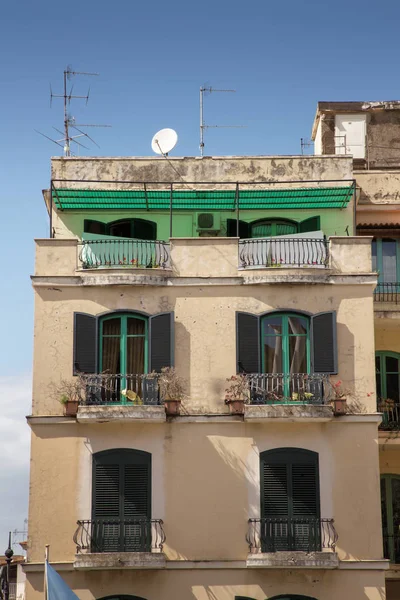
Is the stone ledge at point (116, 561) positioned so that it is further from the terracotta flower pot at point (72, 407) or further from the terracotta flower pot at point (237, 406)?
the terracotta flower pot at point (237, 406)

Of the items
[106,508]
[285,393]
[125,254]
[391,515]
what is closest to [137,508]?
[106,508]

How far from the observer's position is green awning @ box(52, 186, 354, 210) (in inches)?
1369

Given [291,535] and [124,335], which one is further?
[124,335]

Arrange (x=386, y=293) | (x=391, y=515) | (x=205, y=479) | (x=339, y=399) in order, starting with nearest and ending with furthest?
1. (x=205, y=479)
2. (x=339, y=399)
3. (x=391, y=515)
4. (x=386, y=293)

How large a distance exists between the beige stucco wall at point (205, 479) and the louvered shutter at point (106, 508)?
26 centimetres

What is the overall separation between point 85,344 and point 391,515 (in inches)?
428

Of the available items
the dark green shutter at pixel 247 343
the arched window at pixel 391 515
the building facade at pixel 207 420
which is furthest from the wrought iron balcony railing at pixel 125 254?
the arched window at pixel 391 515

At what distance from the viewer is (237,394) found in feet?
104

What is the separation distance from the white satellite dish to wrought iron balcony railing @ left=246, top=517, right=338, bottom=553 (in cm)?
1197

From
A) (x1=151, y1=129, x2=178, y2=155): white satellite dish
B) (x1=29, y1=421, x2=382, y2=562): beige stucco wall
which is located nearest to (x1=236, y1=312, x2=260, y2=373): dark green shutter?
(x1=29, y1=421, x2=382, y2=562): beige stucco wall

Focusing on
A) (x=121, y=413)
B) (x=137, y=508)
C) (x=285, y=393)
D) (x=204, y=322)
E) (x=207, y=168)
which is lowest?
(x=137, y=508)

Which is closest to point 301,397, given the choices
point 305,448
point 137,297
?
point 305,448

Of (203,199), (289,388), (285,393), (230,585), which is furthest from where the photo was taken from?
(203,199)

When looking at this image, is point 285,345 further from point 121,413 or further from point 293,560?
point 293,560
